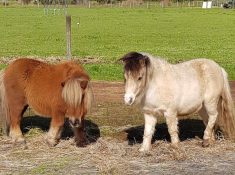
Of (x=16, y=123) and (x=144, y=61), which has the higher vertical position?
(x=144, y=61)

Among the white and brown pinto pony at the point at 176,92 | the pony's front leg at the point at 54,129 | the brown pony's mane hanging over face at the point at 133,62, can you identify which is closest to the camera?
the brown pony's mane hanging over face at the point at 133,62

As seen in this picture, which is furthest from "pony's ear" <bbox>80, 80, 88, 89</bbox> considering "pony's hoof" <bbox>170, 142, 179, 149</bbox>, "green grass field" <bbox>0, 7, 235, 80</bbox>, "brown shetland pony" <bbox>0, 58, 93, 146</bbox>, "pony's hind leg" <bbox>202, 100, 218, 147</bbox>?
"green grass field" <bbox>0, 7, 235, 80</bbox>

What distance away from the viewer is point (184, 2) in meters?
105

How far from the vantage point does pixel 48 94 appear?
28.1ft

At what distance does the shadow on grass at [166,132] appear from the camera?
949 centimetres

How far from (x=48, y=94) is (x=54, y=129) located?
58 cm

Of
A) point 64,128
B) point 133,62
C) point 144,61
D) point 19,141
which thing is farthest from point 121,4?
point 133,62

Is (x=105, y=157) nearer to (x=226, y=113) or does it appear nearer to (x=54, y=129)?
(x=54, y=129)

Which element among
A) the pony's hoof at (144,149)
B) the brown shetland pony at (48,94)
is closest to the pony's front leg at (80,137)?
the brown shetland pony at (48,94)

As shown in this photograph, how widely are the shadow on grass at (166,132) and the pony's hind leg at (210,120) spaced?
0.67m

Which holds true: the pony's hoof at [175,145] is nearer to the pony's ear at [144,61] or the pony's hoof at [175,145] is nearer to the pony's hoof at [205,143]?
the pony's hoof at [205,143]

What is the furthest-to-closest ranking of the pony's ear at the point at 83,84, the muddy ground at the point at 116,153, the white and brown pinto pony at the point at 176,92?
1. the pony's ear at the point at 83,84
2. the white and brown pinto pony at the point at 176,92
3. the muddy ground at the point at 116,153

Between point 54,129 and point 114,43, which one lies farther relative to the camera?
point 114,43

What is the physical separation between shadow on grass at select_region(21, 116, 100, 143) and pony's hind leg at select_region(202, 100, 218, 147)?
76.8 inches
